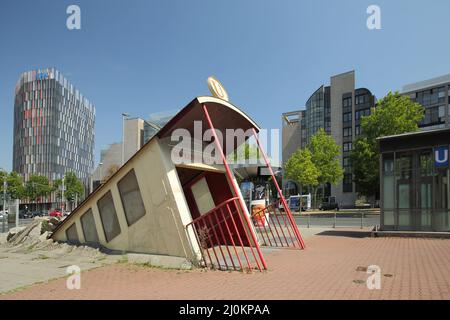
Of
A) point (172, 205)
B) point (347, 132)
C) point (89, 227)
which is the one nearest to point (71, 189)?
point (347, 132)

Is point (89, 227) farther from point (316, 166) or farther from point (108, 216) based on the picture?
point (316, 166)

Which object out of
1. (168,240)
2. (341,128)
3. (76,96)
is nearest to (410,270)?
(168,240)

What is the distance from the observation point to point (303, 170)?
4188cm

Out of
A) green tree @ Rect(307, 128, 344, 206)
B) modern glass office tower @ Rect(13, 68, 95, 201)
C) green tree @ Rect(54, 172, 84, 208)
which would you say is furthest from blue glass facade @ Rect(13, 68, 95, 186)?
green tree @ Rect(307, 128, 344, 206)

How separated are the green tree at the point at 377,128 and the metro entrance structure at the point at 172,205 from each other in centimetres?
2913

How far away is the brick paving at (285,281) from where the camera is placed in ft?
18.1

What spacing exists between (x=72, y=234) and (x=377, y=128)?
1358 inches

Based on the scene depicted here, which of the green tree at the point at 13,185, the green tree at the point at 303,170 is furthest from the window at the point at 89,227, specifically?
the green tree at the point at 13,185

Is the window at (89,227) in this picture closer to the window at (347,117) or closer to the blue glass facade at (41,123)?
the window at (347,117)

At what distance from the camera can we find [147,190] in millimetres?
9086

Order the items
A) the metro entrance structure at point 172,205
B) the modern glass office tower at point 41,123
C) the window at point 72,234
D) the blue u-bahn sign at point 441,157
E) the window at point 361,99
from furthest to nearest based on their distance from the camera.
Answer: the modern glass office tower at point 41,123
the window at point 361,99
the blue u-bahn sign at point 441,157
the window at point 72,234
the metro entrance structure at point 172,205

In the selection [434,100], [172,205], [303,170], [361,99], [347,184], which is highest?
[361,99]

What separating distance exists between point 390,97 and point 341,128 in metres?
28.7

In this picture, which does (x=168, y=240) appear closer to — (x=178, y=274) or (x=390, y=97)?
(x=178, y=274)
